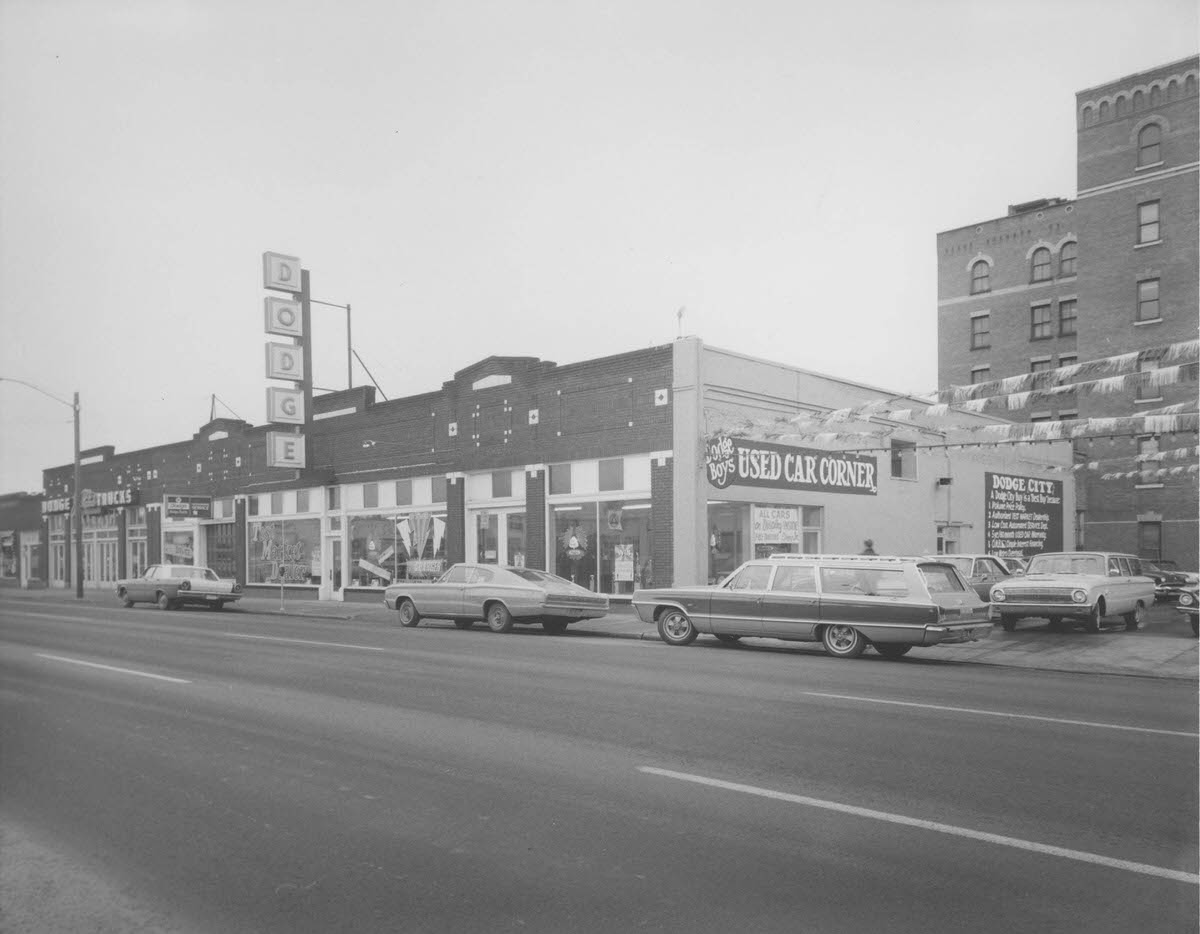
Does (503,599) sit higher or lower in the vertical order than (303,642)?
higher

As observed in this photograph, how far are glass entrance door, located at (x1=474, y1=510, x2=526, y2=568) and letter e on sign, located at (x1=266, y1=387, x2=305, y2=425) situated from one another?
895 cm

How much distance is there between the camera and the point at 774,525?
2462 cm

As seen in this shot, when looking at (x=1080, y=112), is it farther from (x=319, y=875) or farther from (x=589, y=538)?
(x=319, y=875)

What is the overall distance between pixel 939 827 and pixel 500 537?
22.4 meters

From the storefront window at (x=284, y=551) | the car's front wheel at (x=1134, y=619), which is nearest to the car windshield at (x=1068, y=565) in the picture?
the car's front wheel at (x=1134, y=619)

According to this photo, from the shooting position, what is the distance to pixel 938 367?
56.8 metres

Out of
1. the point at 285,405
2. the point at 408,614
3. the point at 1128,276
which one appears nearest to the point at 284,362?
the point at 285,405

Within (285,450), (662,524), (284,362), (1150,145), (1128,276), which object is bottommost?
(662,524)

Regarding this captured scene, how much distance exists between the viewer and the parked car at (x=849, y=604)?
14.5m

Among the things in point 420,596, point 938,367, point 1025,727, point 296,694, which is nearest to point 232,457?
point 420,596

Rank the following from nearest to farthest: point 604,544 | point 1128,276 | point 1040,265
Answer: point 604,544 < point 1128,276 < point 1040,265

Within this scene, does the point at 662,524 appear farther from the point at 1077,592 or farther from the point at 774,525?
the point at 1077,592

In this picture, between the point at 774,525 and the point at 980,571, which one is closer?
the point at 980,571

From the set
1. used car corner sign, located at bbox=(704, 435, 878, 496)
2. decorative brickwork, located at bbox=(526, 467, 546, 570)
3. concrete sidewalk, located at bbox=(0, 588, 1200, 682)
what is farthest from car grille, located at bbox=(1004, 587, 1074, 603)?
decorative brickwork, located at bbox=(526, 467, 546, 570)
